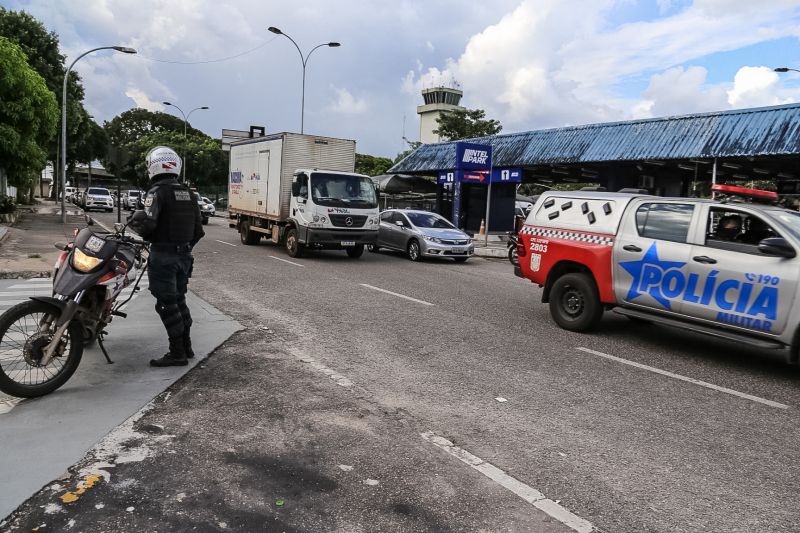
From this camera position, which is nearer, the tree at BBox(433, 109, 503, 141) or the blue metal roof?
the blue metal roof

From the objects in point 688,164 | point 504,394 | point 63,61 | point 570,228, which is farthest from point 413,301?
point 63,61

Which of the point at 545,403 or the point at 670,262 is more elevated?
the point at 670,262

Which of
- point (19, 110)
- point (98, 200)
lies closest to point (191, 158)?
point (98, 200)

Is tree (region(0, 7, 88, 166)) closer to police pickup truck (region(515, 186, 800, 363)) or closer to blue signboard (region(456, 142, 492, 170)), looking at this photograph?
blue signboard (region(456, 142, 492, 170))

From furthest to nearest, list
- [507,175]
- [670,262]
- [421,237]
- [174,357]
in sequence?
[507,175] < [421,237] < [670,262] < [174,357]

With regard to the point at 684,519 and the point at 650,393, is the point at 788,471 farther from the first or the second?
the point at 650,393

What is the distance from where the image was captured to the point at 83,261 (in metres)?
5.02

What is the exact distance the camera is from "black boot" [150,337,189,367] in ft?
18.6

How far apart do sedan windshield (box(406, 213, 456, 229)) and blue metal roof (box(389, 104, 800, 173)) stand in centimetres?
736

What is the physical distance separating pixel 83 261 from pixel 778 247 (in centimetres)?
641

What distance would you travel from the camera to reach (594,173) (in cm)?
2736

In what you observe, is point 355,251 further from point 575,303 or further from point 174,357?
point 174,357

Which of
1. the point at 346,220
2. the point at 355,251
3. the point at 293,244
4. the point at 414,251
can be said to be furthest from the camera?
the point at 414,251

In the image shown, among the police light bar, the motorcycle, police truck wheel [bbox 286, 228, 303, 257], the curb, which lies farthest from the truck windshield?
the motorcycle
